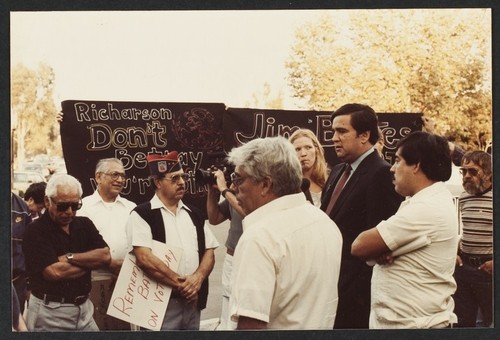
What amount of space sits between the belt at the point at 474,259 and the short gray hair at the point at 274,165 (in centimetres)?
270

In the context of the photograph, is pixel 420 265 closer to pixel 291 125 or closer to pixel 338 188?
pixel 338 188

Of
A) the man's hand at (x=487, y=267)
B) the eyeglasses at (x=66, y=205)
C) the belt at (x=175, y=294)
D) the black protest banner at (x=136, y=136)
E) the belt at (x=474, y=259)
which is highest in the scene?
the black protest banner at (x=136, y=136)

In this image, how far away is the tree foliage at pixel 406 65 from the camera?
616cm

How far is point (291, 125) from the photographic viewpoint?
20.3 feet

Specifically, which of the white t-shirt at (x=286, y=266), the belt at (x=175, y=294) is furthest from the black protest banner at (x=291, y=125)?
the white t-shirt at (x=286, y=266)

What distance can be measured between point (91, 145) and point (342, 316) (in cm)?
216

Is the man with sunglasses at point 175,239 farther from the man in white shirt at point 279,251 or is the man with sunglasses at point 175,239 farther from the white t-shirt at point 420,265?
the man in white shirt at point 279,251

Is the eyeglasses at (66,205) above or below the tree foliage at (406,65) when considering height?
below

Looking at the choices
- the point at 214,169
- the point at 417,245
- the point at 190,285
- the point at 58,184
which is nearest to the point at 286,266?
the point at 417,245

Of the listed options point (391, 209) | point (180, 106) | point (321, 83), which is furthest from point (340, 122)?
point (180, 106)

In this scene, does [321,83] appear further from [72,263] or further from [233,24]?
[72,263]

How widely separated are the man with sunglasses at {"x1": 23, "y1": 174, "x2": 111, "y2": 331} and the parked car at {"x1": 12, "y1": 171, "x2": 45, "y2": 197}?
3.8 inches

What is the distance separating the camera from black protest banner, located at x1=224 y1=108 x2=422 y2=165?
6164 mm

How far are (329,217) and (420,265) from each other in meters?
0.83
